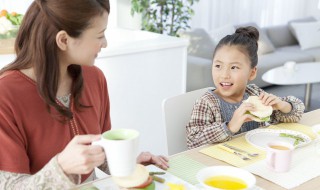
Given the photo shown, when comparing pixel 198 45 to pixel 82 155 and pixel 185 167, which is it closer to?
pixel 185 167

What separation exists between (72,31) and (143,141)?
67.6 inches

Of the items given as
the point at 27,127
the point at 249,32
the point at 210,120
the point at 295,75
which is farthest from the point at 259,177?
the point at 295,75

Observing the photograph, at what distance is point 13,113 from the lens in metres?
1.17

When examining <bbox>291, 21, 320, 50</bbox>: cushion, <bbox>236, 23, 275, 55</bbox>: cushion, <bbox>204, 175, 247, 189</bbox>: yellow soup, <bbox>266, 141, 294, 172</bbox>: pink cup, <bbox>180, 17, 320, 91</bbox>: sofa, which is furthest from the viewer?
<bbox>291, 21, 320, 50</bbox>: cushion

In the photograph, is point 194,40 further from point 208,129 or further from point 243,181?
point 243,181

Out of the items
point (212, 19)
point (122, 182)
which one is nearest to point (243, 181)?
point (122, 182)

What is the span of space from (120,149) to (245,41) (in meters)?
1.07

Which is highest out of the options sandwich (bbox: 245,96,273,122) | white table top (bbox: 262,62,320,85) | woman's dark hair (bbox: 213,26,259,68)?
woman's dark hair (bbox: 213,26,259,68)

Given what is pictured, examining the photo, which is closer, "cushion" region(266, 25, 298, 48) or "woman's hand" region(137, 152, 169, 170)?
"woman's hand" region(137, 152, 169, 170)

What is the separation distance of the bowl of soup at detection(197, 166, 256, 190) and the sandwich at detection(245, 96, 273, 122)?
Result: 15.0 inches

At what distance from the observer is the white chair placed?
1.69 m

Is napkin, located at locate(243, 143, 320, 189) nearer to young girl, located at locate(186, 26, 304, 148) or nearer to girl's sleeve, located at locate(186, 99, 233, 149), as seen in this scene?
girl's sleeve, located at locate(186, 99, 233, 149)

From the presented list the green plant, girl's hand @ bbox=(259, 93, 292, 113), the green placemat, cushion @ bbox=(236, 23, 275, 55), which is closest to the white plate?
girl's hand @ bbox=(259, 93, 292, 113)

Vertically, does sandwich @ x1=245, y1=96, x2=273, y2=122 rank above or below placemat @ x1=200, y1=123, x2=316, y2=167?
above
